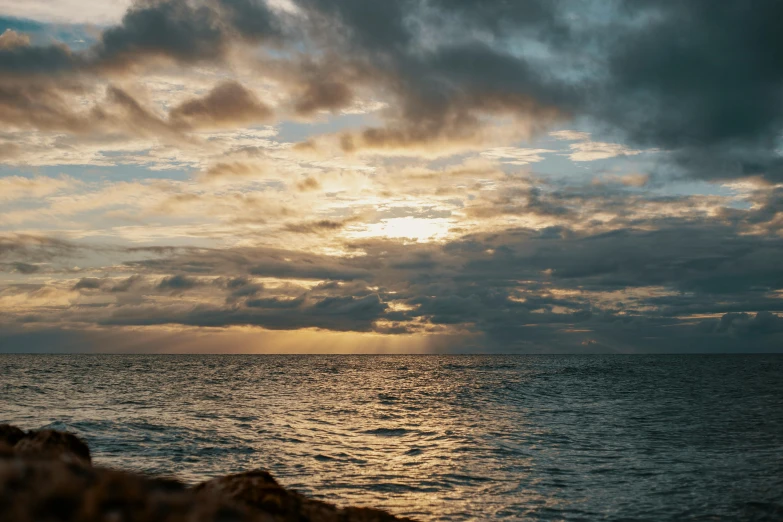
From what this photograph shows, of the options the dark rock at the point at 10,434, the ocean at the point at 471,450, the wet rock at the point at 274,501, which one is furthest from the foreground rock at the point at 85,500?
the ocean at the point at 471,450

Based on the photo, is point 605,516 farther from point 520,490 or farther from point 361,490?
point 361,490

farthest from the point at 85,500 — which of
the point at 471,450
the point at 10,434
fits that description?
the point at 471,450

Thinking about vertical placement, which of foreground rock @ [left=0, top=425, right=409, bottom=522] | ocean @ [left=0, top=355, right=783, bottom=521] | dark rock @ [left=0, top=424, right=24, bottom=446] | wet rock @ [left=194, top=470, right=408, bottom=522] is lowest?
ocean @ [left=0, top=355, right=783, bottom=521]

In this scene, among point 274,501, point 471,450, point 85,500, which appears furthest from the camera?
point 471,450

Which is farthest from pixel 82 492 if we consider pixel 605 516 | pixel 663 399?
pixel 663 399

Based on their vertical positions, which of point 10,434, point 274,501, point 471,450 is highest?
point 10,434

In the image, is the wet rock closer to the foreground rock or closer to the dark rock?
the foreground rock

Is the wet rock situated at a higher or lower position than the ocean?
higher

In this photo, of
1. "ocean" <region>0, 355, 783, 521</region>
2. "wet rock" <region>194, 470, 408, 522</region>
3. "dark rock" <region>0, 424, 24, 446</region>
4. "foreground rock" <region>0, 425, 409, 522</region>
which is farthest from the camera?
"ocean" <region>0, 355, 783, 521</region>

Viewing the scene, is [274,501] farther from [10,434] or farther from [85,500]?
[10,434]

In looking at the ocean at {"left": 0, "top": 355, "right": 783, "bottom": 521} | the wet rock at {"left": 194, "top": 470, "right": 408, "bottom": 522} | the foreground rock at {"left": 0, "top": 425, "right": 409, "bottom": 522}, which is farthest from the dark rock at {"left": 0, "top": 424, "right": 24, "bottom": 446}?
the foreground rock at {"left": 0, "top": 425, "right": 409, "bottom": 522}

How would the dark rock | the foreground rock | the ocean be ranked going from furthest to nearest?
the ocean, the dark rock, the foreground rock

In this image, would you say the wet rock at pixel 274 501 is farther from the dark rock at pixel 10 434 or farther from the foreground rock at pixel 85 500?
the dark rock at pixel 10 434

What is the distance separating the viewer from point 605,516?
16062mm
